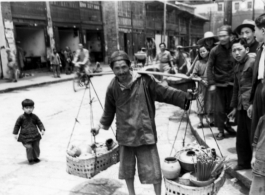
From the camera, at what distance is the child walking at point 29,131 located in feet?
14.0

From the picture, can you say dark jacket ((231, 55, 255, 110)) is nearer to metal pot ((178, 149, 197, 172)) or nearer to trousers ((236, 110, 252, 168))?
trousers ((236, 110, 252, 168))

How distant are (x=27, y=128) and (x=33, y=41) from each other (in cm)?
1686

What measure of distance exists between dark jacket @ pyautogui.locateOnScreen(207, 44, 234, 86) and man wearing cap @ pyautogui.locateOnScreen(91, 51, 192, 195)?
1.89 m

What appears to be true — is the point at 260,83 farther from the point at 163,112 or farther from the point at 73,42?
the point at 73,42

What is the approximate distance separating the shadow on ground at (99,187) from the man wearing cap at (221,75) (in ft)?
6.90

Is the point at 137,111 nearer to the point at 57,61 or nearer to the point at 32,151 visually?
the point at 32,151

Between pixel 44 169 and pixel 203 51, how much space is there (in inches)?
148

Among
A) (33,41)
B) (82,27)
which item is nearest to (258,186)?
(33,41)

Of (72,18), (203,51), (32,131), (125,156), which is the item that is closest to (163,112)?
(203,51)

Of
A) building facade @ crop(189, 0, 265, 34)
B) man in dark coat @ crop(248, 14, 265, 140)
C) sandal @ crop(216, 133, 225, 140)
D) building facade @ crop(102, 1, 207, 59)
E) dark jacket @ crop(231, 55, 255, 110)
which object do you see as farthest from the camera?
building facade @ crop(189, 0, 265, 34)

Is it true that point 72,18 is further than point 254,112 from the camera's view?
Yes

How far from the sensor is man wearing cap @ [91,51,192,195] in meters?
2.70

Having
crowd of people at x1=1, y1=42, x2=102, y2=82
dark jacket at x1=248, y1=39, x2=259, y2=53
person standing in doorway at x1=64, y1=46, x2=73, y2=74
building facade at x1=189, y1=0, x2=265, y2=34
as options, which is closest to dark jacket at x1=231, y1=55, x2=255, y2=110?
dark jacket at x1=248, y1=39, x2=259, y2=53

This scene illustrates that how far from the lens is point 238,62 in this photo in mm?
3367
